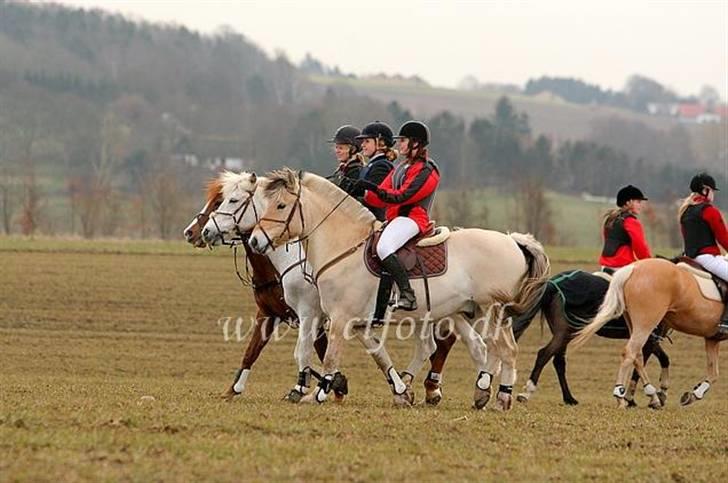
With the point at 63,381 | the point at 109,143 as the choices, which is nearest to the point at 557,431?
the point at 63,381

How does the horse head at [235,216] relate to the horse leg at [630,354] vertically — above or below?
above

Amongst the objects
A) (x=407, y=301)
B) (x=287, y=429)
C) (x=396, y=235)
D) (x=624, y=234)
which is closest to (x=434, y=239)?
(x=396, y=235)

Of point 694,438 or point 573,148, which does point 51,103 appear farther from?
point 694,438

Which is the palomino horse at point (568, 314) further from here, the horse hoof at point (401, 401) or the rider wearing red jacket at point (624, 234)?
the horse hoof at point (401, 401)

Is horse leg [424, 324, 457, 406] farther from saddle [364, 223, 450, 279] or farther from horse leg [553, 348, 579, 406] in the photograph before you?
horse leg [553, 348, 579, 406]

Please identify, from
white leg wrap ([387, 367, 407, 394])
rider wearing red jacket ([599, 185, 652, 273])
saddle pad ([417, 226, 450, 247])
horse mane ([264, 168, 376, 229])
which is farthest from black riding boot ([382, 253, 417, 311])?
rider wearing red jacket ([599, 185, 652, 273])

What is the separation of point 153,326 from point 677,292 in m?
15.8

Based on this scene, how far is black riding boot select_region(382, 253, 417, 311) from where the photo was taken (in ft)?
43.9

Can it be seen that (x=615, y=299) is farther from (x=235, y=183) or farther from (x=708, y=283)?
(x=235, y=183)

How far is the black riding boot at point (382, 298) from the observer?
13.5 metres

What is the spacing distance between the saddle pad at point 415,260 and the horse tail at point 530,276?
0.90 m

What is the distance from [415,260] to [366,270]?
52 centimetres

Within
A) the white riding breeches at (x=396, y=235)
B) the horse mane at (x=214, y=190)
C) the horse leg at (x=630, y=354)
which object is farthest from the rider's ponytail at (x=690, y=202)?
the horse mane at (x=214, y=190)

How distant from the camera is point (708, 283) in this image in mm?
16141
